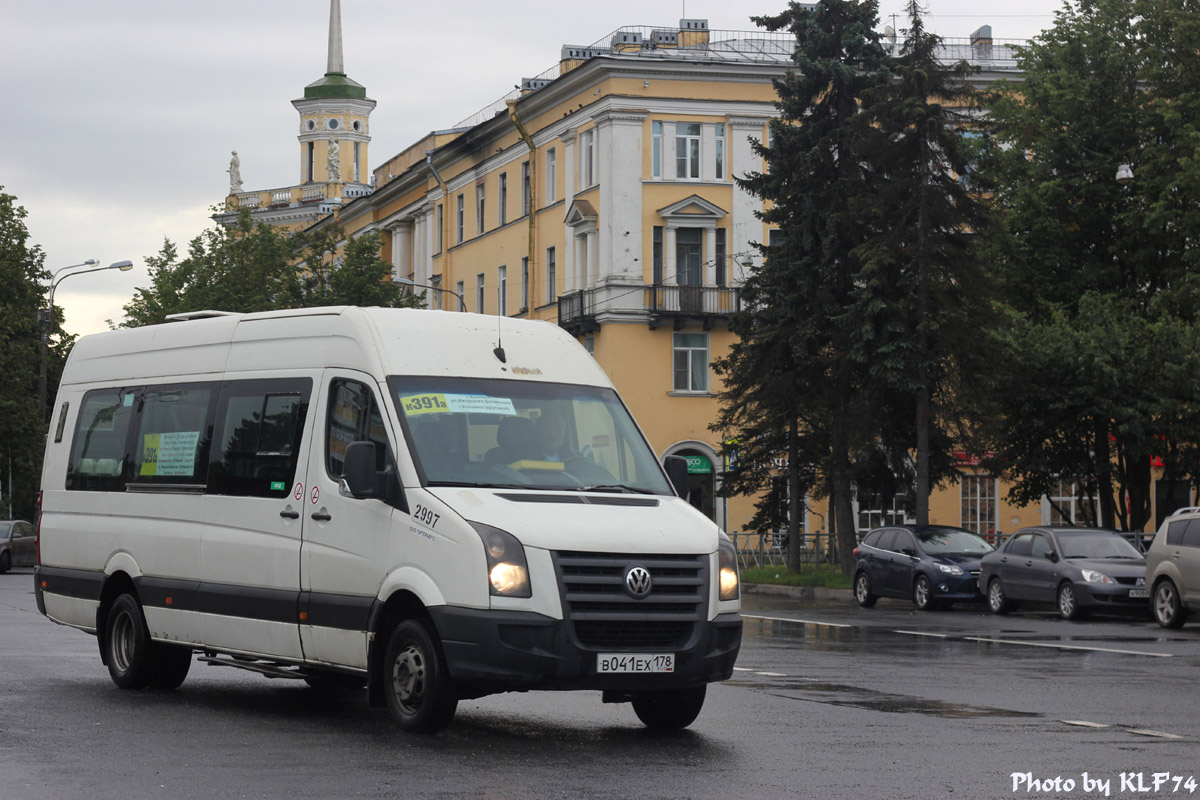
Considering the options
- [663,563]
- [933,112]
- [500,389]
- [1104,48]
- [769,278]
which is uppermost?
[1104,48]

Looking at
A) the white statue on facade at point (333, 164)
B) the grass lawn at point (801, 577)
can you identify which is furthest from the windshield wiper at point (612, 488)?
the white statue on facade at point (333, 164)

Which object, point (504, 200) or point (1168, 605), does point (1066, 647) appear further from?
point (504, 200)

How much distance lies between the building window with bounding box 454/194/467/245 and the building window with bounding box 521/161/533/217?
23.8 ft

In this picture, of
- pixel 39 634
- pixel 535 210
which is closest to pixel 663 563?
pixel 39 634

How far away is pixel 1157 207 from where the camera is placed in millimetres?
42312

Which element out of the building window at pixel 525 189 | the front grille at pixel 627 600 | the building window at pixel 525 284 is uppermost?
the building window at pixel 525 189

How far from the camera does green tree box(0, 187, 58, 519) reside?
62.1 meters

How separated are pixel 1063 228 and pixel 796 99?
33.5 ft

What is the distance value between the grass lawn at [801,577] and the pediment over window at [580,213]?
15009 millimetres

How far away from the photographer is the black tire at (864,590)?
1332 inches

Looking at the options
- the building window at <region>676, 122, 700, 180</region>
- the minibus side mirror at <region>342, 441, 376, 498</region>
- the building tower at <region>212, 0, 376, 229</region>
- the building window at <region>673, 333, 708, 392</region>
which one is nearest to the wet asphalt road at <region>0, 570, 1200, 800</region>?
the minibus side mirror at <region>342, 441, 376, 498</region>

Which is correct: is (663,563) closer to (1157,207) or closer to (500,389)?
(500,389)

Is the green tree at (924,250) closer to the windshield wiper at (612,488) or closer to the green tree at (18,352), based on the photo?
the windshield wiper at (612,488)

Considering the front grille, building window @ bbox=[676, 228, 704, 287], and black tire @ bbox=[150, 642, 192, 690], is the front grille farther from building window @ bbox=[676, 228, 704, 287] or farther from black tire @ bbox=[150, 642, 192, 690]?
building window @ bbox=[676, 228, 704, 287]
